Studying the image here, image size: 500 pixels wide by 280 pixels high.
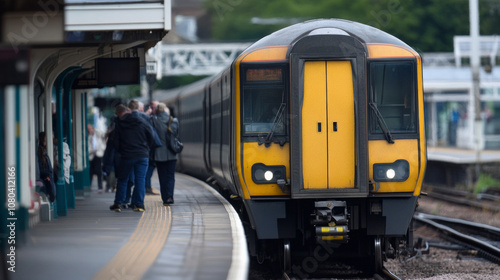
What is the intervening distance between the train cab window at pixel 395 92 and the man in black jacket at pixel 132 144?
3649 mm

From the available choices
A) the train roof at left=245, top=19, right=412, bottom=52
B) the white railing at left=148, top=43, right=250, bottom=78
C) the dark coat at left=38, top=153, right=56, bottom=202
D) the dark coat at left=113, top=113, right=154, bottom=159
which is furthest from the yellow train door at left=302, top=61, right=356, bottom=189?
the white railing at left=148, top=43, right=250, bottom=78

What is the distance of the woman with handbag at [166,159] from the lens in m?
14.8

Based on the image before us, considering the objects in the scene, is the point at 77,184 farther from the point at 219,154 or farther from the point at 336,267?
the point at 336,267

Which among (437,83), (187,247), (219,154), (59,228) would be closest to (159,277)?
(187,247)

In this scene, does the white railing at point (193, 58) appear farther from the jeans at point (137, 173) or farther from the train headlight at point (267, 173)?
the train headlight at point (267, 173)

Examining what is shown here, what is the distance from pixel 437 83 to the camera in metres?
40.3

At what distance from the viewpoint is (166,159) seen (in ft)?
48.7

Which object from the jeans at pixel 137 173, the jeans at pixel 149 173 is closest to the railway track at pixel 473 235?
the jeans at pixel 137 173

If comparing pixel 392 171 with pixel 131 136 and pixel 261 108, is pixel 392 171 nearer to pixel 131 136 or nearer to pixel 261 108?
pixel 261 108

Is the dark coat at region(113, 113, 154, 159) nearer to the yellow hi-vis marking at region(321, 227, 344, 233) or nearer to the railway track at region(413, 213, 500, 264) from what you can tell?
the yellow hi-vis marking at region(321, 227, 344, 233)

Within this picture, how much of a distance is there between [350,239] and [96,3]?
463 centimetres

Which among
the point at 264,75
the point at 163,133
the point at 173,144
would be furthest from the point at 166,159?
the point at 264,75

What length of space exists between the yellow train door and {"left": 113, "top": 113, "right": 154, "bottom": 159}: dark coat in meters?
3.03

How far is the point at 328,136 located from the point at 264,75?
3.86 ft
